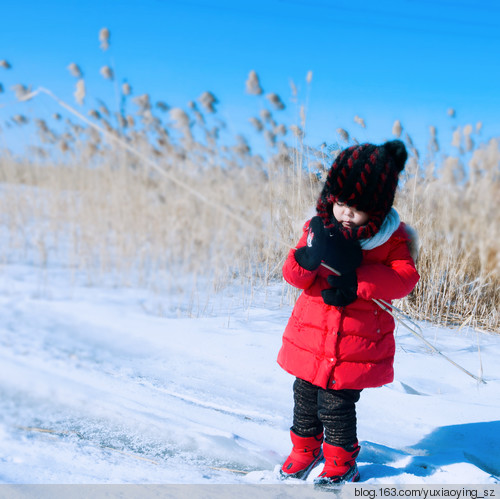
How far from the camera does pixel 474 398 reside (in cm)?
179

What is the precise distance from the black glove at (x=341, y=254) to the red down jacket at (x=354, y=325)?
52 millimetres

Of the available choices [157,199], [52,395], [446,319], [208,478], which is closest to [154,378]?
[52,395]

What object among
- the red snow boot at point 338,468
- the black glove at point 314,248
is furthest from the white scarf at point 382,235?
the red snow boot at point 338,468

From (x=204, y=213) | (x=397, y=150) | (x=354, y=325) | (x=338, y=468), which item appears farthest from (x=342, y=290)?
(x=204, y=213)

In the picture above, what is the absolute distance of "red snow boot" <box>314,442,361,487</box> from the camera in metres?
1.24

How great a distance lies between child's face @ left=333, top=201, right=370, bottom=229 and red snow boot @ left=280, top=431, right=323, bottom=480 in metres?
0.65

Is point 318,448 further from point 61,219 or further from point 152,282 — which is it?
point 61,219

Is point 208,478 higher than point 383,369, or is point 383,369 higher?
point 383,369

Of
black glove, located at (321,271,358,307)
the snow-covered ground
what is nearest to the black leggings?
the snow-covered ground

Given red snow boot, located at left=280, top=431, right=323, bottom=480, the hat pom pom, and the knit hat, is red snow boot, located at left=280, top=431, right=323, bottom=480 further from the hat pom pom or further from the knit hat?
the hat pom pom

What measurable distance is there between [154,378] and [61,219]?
272 cm

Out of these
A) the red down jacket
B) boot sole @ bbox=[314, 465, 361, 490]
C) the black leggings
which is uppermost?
the red down jacket

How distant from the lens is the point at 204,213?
3.71 m

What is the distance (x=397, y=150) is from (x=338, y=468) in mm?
894
